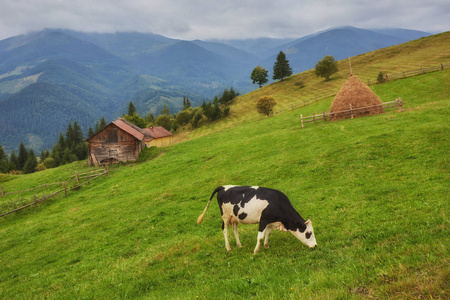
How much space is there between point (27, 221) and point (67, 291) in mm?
16629

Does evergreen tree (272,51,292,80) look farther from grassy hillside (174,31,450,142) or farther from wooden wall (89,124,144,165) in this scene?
wooden wall (89,124,144,165)

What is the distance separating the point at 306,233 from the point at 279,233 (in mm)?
2023

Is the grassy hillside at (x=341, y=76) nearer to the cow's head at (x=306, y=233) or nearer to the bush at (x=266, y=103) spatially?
the bush at (x=266, y=103)

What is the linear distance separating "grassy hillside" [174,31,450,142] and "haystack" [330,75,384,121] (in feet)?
116

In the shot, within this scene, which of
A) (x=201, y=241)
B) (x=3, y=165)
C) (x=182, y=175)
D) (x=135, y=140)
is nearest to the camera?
(x=201, y=241)

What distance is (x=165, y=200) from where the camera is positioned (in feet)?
59.7

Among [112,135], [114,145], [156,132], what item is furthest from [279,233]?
[156,132]

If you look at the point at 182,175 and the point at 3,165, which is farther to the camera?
the point at 3,165

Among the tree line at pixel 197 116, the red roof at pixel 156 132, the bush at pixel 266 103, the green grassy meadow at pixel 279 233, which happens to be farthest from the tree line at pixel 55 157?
the green grassy meadow at pixel 279 233

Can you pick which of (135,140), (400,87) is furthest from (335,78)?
(135,140)

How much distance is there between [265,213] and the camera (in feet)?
25.6

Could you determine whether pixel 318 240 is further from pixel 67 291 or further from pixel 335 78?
pixel 335 78

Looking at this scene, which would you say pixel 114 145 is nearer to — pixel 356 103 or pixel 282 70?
pixel 356 103

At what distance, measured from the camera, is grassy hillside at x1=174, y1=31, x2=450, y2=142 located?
6775 cm
